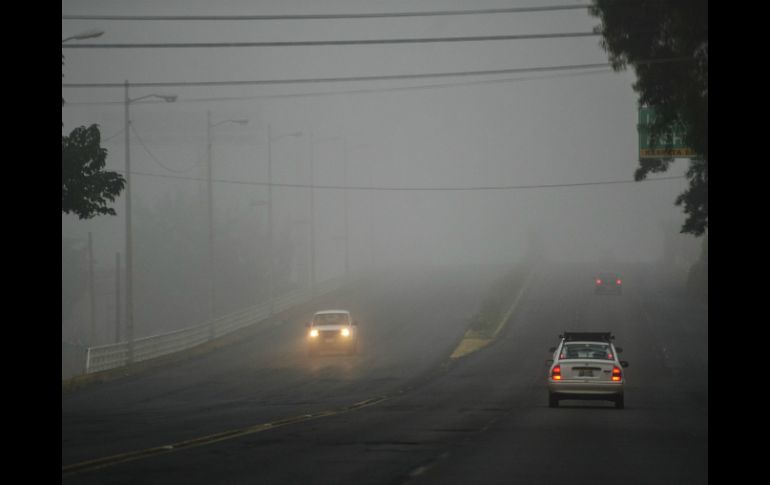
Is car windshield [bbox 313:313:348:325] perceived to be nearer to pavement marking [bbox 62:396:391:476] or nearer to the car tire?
pavement marking [bbox 62:396:391:476]

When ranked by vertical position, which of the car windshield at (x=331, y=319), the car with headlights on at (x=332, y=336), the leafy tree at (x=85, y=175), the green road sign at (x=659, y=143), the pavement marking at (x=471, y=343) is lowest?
the pavement marking at (x=471, y=343)

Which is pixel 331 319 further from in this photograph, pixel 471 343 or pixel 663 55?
pixel 663 55

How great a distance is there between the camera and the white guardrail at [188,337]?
5025 centimetres

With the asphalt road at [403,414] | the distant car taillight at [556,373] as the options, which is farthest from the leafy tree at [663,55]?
the distant car taillight at [556,373]

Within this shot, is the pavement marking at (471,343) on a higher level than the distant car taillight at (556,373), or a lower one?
lower

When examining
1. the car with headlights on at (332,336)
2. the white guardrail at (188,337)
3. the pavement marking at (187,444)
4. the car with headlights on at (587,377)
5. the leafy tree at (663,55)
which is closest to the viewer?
the pavement marking at (187,444)

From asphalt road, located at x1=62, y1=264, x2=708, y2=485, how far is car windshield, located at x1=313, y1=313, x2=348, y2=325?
1737mm

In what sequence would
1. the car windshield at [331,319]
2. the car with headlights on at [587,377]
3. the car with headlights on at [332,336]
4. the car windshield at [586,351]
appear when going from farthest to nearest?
the car windshield at [331,319] → the car with headlights on at [332,336] → the car windshield at [586,351] → the car with headlights on at [587,377]

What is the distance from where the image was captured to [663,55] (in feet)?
124

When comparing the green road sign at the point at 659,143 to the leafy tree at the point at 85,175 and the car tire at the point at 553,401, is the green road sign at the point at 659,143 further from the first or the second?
the leafy tree at the point at 85,175

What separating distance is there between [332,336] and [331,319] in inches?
45.7

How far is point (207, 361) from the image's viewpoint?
53281mm

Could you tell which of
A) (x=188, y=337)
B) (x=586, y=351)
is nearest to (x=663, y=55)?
(x=586, y=351)
